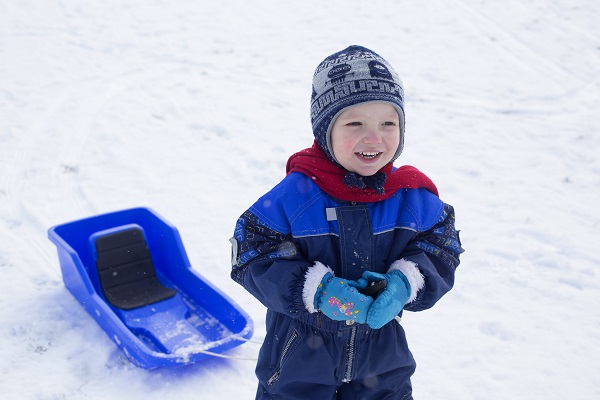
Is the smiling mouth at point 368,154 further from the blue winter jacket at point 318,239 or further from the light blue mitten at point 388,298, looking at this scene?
the light blue mitten at point 388,298

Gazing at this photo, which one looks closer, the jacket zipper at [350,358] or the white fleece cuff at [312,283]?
the white fleece cuff at [312,283]

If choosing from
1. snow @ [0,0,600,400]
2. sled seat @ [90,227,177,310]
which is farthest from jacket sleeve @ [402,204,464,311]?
sled seat @ [90,227,177,310]

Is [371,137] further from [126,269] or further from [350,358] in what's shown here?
[126,269]

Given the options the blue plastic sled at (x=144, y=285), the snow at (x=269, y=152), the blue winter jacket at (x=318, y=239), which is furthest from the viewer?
the blue plastic sled at (x=144, y=285)

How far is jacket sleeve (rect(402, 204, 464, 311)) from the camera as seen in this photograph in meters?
1.83

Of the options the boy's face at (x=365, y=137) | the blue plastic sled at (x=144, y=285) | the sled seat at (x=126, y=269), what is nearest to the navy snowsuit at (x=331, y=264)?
the boy's face at (x=365, y=137)

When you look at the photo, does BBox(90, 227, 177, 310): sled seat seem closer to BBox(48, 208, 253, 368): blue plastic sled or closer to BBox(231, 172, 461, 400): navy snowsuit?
BBox(48, 208, 253, 368): blue plastic sled

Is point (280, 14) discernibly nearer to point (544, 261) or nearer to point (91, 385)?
point (544, 261)

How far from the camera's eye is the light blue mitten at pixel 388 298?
5.49 feet

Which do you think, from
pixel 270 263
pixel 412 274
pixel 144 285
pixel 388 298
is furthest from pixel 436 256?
pixel 144 285

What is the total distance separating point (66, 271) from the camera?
341 cm

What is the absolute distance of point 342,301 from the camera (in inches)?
66.6

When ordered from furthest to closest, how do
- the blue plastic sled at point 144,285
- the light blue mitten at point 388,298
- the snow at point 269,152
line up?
the blue plastic sled at point 144,285, the snow at point 269,152, the light blue mitten at point 388,298

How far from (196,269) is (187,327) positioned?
54 centimetres
